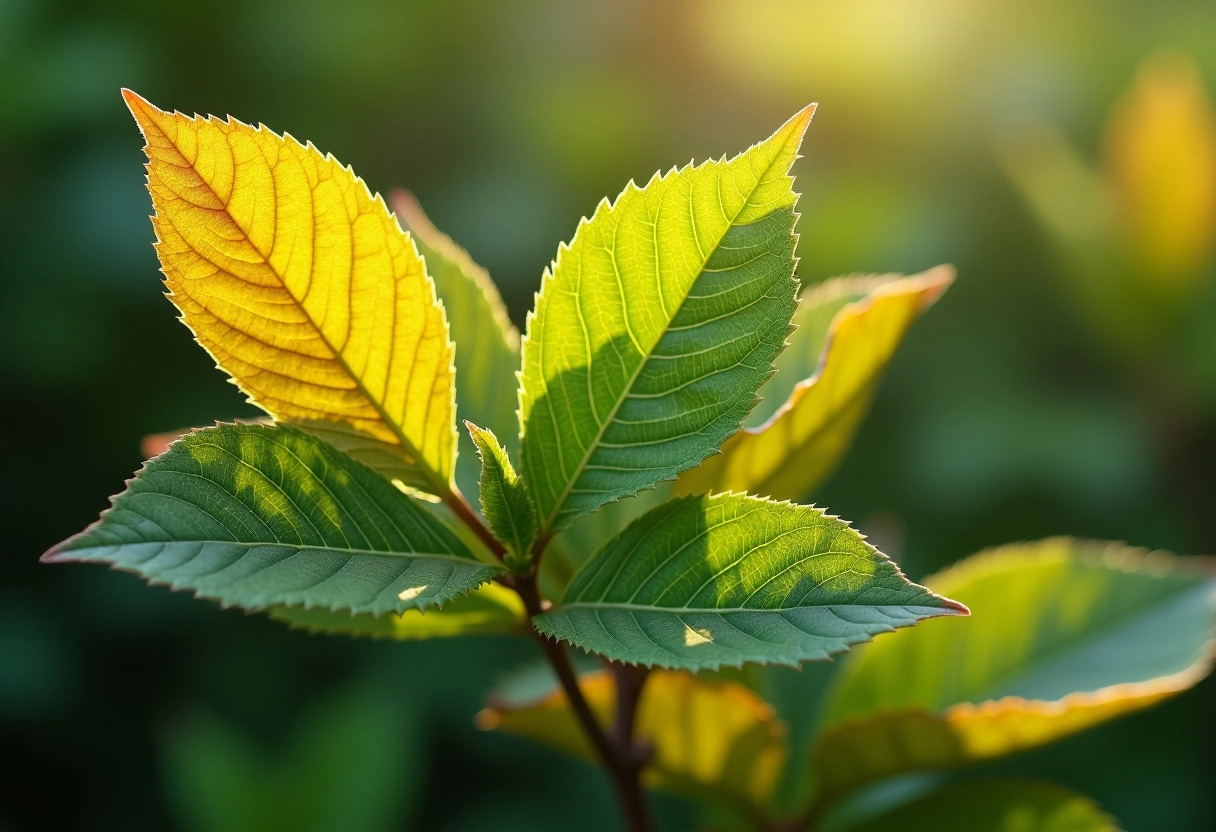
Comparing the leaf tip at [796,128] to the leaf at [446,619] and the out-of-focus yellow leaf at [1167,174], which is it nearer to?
the leaf at [446,619]

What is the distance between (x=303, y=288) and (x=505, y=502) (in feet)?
0.47

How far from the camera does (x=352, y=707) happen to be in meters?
1.79

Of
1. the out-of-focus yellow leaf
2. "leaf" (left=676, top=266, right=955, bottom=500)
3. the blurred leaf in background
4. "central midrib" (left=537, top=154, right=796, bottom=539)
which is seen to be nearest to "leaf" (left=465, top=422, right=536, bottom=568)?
"central midrib" (left=537, top=154, right=796, bottom=539)

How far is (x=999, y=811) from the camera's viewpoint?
0.81m

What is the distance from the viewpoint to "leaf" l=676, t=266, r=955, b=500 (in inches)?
26.2

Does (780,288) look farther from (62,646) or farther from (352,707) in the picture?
(62,646)

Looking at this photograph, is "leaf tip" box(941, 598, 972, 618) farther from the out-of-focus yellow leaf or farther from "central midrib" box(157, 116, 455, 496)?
the out-of-focus yellow leaf

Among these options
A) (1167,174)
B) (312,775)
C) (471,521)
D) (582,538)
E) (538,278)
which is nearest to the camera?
(471,521)

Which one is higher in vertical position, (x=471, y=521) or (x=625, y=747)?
(x=471, y=521)

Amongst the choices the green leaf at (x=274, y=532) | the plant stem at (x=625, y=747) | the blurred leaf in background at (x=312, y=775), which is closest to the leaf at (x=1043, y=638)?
the plant stem at (x=625, y=747)

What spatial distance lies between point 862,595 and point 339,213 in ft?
0.99

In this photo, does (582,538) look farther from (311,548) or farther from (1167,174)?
(1167,174)

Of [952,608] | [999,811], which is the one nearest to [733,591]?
[952,608]

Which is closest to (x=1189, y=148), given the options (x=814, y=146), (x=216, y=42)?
(x=814, y=146)
